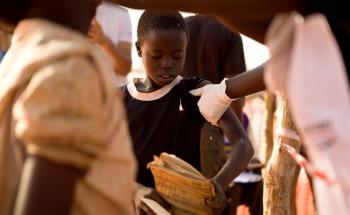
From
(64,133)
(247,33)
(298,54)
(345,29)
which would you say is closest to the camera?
(64,133)

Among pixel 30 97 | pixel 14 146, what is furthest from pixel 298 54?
pixel 14 146

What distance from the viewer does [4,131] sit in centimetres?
194

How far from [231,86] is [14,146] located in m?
1.31

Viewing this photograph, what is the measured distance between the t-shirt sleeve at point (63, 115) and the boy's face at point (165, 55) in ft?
6.11

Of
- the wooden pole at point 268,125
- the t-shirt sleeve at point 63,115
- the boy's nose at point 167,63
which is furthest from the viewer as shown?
the wooden pole at point 268,125

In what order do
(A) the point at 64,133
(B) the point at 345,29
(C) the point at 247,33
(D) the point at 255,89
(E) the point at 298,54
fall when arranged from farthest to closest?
(D) the point at 255,89, (C) the point at 247,33, (B) the point at 345,29, (E) the point at 298,54, (A) the point at 64,133

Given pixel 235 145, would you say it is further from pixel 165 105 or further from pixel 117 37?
pixel 117 37

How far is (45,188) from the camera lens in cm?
166

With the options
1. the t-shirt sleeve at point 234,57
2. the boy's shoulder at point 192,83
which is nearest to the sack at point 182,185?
the boy's shoulder at point 192,83

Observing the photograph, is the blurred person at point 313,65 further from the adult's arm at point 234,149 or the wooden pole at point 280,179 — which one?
the wooden pole at point 280,179

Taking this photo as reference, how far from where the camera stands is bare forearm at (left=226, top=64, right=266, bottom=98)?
2863mm

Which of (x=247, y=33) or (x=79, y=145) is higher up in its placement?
(x=247, y=33)

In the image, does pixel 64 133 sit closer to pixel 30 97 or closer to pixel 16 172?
pixel 30 97

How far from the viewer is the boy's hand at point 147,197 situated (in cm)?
301
